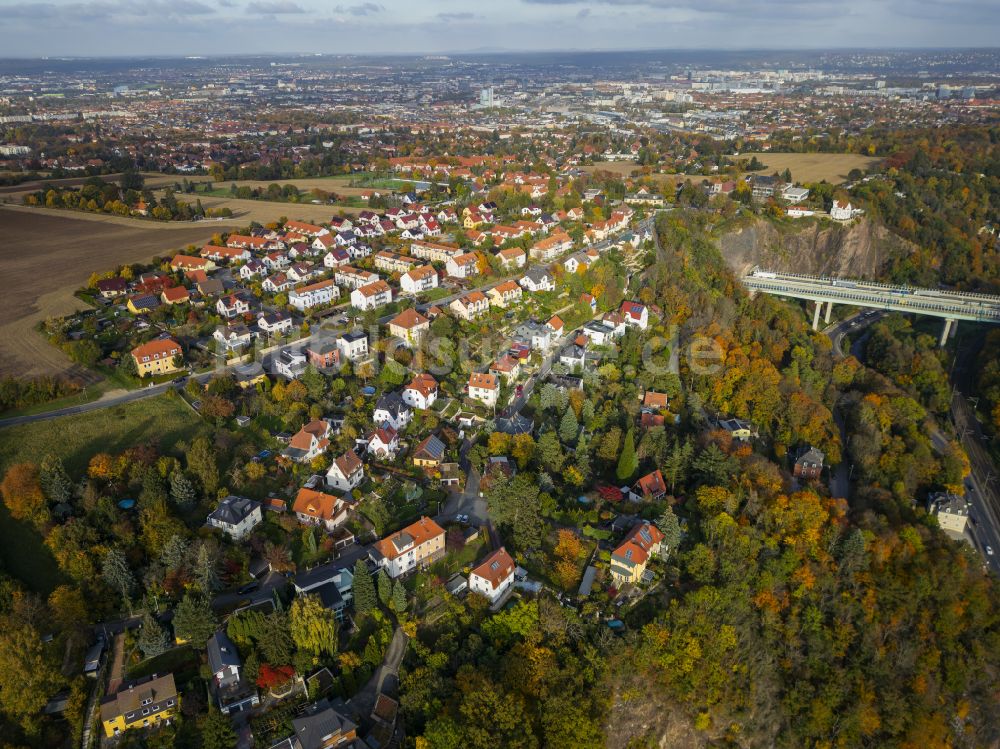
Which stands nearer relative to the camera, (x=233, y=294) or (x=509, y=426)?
(x=509, y=426)

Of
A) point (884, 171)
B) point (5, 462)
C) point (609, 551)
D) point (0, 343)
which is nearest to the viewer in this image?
point (609, 551)

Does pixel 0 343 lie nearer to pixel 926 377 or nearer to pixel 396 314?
pixel 396 314

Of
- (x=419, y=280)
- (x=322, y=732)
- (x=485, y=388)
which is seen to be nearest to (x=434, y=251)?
(x=419, y=280)

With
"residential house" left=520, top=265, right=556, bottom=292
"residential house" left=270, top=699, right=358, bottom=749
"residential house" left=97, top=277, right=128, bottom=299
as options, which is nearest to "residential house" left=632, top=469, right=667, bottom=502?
"residential house" left=270, top=699, right=358, bottom=749

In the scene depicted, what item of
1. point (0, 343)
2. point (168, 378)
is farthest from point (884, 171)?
point (0, 343)

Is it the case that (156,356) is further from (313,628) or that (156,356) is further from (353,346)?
(313,628)

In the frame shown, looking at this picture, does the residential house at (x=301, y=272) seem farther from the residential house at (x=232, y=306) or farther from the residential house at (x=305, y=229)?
the residential house at (x=305, y=229)

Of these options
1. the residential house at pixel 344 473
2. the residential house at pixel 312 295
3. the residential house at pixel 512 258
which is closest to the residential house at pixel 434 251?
the residential house at pixel 512 258

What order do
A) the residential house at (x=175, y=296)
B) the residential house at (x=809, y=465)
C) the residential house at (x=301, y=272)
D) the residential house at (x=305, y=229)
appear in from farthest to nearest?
the residential house at (x=305, y=229)
the residential house at (x=301, y=272)
the residential house at (x=175, y=296)
the residential house at (x=809, y=465)
